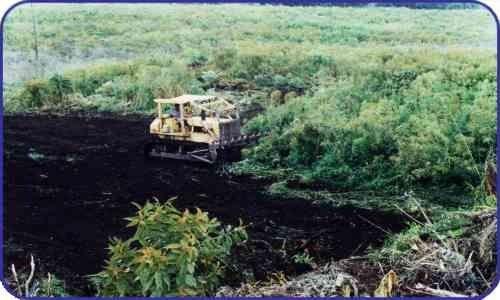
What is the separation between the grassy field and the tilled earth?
9 cm

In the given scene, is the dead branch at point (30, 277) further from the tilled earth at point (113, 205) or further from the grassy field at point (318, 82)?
the grassy field at point (318, 82)

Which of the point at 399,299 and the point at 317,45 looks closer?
the point at 399,299

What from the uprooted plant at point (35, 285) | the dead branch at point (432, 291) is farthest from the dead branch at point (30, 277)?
the dead branch at point (432, 291)

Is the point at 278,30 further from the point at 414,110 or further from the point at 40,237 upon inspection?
the point at 40,237

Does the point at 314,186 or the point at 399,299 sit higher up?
the point at 314,186

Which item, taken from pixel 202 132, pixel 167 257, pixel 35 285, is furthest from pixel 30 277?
pixel 202 132

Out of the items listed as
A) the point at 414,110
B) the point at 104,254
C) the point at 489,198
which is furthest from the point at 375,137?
the point at 104,254

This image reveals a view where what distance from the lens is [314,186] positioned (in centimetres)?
582

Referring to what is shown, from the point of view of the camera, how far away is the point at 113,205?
19.0ft

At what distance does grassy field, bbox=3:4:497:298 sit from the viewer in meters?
5.67

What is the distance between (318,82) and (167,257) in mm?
1209

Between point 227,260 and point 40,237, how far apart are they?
90cm

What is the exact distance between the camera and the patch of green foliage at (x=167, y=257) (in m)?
5.36

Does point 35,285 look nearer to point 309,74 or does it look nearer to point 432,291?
point 309,74
